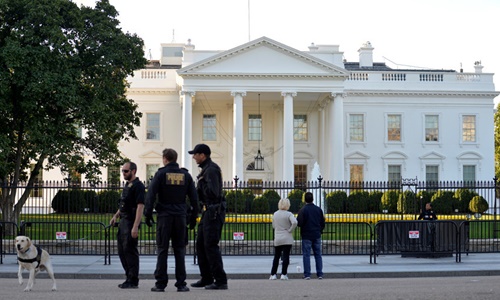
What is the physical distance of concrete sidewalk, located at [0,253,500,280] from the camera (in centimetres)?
1511

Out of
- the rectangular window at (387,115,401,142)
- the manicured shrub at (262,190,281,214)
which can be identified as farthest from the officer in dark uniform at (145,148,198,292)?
the rectangular window at (387,115,401,142)

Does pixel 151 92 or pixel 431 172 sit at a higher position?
pixel 151 92

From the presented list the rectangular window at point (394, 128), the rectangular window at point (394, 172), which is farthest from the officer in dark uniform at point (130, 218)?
the rectangular window at point (394, 172)

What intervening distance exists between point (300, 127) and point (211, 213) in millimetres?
46381

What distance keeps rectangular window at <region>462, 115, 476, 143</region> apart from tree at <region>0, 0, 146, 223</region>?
32420 millimetres

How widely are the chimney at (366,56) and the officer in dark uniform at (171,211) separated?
177 feet

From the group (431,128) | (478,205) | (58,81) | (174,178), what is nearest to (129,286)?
(174,178)

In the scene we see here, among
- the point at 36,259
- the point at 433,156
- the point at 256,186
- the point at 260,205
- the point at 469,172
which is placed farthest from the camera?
the point at 469,172

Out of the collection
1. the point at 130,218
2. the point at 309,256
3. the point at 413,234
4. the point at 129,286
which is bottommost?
the point at 129,286

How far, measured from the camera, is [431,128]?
2232 inches

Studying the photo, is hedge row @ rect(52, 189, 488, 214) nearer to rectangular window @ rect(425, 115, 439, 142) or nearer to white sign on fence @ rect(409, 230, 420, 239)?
rectangular window @ rect(425, 115, 439, 142)

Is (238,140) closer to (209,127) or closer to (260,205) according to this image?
(209,127)

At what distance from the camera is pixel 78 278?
585 inches

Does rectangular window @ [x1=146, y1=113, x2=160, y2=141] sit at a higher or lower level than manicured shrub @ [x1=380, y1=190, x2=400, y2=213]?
higher
